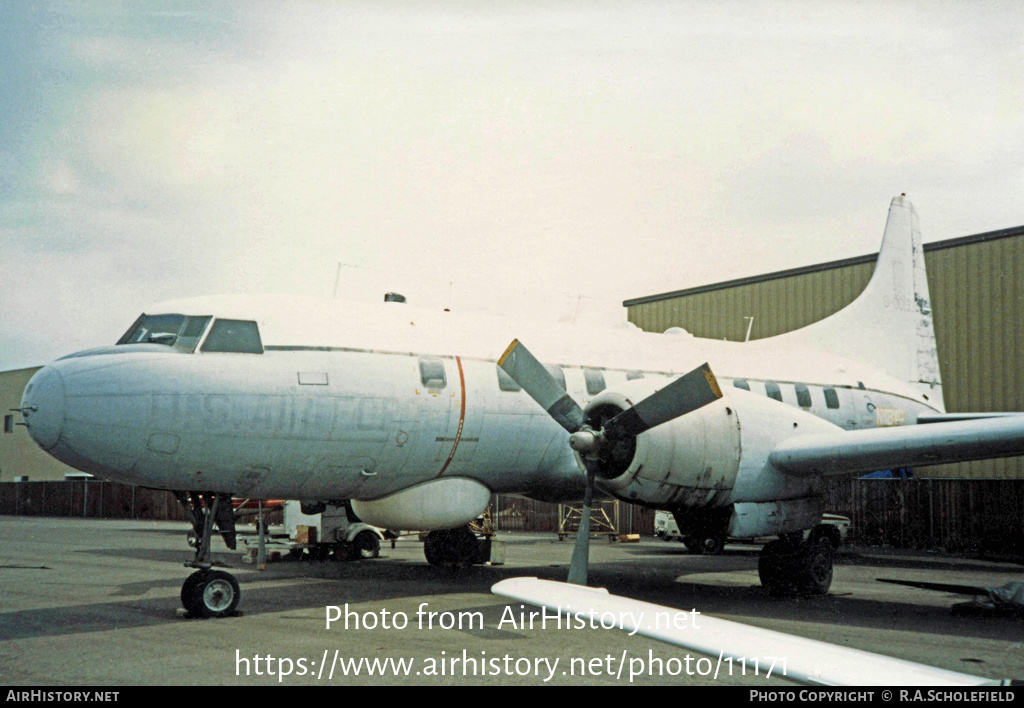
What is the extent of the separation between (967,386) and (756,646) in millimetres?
29938

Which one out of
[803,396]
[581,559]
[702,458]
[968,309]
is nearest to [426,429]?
[581,559]

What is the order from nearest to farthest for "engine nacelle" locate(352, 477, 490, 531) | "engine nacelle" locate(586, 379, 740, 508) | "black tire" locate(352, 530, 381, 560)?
"engine nacelle" locate(586, 379, 740, 508), "engine nacelle" locate(352, 477, 490, 531), "black tire" locate(352, 530, 381, 560)

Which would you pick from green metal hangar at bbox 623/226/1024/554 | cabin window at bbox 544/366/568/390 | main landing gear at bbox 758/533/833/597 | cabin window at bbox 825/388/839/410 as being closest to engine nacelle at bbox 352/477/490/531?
cabin window at bbox 544/366/568/390

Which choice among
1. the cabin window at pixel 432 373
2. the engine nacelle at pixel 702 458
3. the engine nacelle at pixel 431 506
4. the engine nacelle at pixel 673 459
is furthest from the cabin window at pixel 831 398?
the cabin window at pixel 432 373

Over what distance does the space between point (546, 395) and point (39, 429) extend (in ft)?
21.8

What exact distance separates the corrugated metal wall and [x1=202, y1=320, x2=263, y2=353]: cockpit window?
25.9 metres

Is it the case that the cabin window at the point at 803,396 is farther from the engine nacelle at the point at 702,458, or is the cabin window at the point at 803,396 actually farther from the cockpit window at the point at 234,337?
the cockpit window at the point at 234,337

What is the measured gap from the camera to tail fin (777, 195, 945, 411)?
65.5 ft

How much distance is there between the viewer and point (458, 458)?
43.9ft

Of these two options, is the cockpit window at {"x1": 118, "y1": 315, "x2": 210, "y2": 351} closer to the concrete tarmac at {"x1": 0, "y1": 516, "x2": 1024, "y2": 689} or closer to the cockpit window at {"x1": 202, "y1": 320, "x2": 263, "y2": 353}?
the cockpit window at {"x1": 202, "y1": 320, "x2": 263, "y2": 353}

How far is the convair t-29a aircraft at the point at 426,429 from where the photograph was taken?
1084 centimetres

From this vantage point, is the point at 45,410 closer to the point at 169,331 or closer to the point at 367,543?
the point at 169,331
